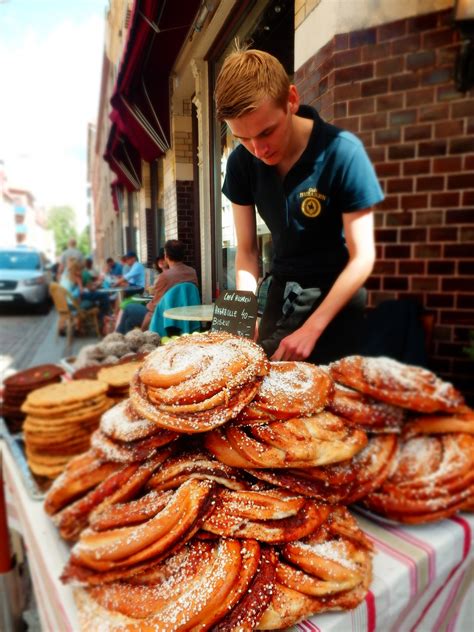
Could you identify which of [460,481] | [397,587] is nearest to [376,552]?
[397,587]

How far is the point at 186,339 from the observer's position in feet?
3.62

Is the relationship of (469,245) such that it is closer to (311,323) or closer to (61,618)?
(311,323)

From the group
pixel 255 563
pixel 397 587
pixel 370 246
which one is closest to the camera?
pixel 255 563

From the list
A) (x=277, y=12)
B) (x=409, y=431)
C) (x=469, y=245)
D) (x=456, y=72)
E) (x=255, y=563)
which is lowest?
(x=255, y=563)

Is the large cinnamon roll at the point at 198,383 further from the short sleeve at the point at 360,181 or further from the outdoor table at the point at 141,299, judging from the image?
the short sleeve at the point at 360,181

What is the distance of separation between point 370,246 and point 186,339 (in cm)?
53

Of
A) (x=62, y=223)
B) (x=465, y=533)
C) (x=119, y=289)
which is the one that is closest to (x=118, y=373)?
(x=119, y=289)

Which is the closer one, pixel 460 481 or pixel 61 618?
pixel 61 618

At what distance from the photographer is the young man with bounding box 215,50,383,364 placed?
3.22 ft

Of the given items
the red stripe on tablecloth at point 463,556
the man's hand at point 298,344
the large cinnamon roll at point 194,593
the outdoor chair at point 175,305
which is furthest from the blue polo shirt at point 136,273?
the red stripe on tablecloth at point 463,556

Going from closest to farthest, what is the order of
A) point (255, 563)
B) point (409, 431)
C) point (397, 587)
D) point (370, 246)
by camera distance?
point (255, 563) → point (397, 587) → point (370, 246) → point (409, 431)

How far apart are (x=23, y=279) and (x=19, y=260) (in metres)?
0.06

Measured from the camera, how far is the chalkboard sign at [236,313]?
120cm

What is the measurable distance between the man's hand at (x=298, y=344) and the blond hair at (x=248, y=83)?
568 mm
